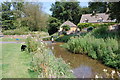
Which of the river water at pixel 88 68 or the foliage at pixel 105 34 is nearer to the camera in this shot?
the river water at pixel 88 68

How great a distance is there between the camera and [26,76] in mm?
5469

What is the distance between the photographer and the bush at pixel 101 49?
8.62 metres

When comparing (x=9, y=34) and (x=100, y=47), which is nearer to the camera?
(x=100, y=47)

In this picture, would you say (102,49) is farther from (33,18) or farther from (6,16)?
(6,16)

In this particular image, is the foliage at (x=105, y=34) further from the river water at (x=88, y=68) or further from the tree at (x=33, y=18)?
the tree at (x=33, y=18)

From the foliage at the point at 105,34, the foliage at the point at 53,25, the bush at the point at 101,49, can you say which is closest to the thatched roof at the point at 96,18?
the foliage at the point at 53,25

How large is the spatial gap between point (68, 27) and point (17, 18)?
15.9 meters

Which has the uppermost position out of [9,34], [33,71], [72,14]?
[72,14]

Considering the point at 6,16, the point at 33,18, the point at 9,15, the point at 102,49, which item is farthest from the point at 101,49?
the point at 6,16

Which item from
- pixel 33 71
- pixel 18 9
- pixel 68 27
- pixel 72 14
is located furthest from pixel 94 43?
pixel 72 14

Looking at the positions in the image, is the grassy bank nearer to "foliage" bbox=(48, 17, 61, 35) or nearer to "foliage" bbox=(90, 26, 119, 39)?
"foliage" bbox=(90, 26, 119, 39)

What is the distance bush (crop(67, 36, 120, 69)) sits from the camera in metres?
8.62

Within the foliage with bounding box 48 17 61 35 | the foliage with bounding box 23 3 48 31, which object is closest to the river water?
the foliage with bounding box 23 3 48 31

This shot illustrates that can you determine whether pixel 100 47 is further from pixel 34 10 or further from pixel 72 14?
pixel 72 14
